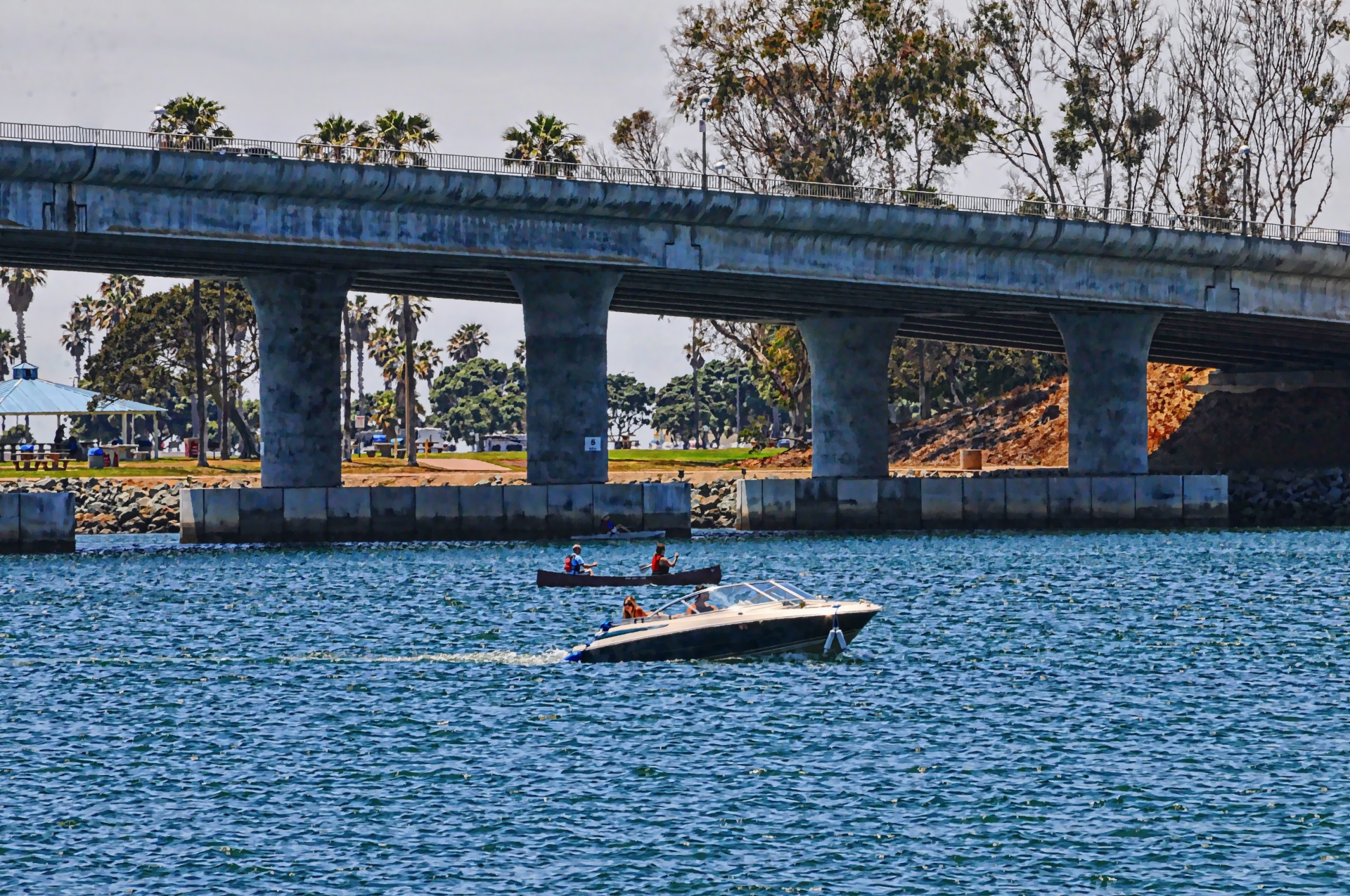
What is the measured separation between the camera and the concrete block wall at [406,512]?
78.1 meters

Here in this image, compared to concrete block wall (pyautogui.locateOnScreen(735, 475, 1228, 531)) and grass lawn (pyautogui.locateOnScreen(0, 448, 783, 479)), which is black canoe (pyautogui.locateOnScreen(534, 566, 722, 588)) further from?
grass lawn (pyautogui.locateOnScreen(0, 448, 783, 479))

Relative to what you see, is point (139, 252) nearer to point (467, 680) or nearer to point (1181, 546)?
point (467, 680)

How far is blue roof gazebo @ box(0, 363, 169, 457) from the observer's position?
380 feet

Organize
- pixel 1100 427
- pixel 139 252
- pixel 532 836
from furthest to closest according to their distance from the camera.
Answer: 1. pixel 1100 427
2. pixel 139 252
3. pixel 532 836

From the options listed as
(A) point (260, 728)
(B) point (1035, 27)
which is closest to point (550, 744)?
(A) point (260, 728)

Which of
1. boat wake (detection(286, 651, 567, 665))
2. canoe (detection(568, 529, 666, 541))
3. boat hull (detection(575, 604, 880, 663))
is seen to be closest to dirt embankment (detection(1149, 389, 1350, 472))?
canoe (detection(568, 529, 666, 541))

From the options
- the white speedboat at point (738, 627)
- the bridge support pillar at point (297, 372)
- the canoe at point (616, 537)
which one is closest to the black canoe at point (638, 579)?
the white speedboat at point (738, 627)

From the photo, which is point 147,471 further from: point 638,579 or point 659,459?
point 638,579

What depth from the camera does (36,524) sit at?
76812mm

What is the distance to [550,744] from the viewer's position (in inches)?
1431

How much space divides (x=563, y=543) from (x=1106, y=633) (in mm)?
32655

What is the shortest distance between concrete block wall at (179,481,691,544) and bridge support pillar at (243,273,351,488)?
134 centimetres

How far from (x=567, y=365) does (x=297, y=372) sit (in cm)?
1140

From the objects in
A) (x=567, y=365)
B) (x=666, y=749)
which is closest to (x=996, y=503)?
(x=567, y=365)
